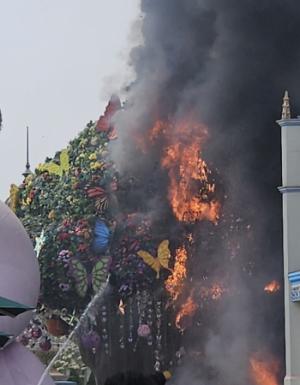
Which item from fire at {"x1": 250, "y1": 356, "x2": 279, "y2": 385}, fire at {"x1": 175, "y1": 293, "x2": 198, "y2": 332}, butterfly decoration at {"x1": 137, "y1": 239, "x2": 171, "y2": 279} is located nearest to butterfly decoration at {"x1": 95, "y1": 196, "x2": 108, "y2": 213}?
butterfly decoration at {"x1": 137, "y1": 239, "x2": 171, "y2": 279}

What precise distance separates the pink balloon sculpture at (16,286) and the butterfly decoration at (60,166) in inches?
1055

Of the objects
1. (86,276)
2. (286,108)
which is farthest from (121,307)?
(286,108)

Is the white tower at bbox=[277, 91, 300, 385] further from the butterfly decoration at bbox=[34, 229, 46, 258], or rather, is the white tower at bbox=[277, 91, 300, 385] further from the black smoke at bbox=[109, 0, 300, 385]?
the butterfly decoration at bbox=[34, 229, 46, 258]

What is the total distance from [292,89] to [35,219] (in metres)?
11.8

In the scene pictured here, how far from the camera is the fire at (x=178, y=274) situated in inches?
1688

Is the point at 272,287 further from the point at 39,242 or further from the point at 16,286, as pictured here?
the point at 16,286

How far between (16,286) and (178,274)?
2144cm

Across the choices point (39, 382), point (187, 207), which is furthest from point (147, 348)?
point (39, 382)

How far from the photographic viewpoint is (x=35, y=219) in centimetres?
4916

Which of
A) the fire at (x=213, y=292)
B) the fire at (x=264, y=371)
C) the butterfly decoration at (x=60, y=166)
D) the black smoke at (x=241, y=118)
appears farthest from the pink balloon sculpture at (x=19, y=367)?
the butterfly decoration at (x=60, y=166)

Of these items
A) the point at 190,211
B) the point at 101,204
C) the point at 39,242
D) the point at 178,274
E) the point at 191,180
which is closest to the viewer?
the point at 190,211

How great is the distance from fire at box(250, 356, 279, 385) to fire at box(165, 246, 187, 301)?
3.50 meters

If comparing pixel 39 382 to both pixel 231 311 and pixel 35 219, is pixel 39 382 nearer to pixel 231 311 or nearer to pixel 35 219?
pixel 231 311

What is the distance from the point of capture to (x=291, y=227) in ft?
124
